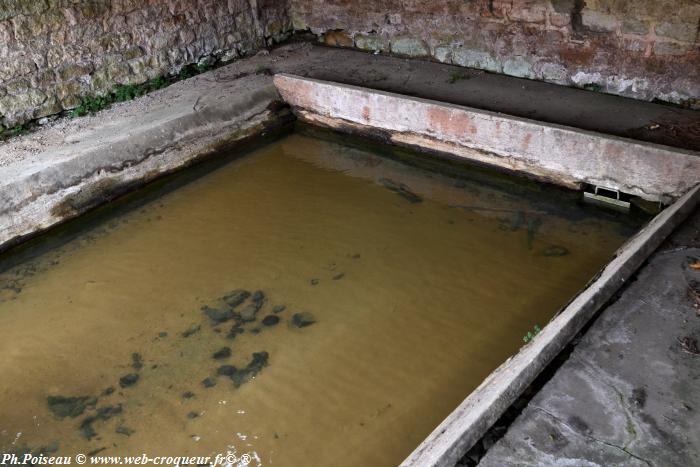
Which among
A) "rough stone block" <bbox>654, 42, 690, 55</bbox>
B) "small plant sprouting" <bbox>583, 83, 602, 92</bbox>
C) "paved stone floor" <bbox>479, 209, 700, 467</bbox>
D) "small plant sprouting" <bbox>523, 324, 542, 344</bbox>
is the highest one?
"rough stone block" <bbox>654, 42, 690, 55</bbox>

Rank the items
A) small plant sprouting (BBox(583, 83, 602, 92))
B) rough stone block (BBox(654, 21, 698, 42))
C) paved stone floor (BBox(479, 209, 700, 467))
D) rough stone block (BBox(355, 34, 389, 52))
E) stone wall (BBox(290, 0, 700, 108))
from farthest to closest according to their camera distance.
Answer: rough stone block (BBox(355, 34, 389, 52)) → small plant sprouting (BBox(583, 83, 602, 92)) → stone wall (BBox(290, 0, 700, 108)) → rough stone block (BBox(654, 21, 698, 42)) → paved stone floor (BBox(479, 209, 700, 467))

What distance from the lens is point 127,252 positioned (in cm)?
439

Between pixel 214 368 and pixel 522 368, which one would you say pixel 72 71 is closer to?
pixel 214 368

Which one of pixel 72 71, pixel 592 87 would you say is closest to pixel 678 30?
pixel 592 87

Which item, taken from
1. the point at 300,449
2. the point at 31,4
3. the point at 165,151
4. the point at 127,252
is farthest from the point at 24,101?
the point at 300,449

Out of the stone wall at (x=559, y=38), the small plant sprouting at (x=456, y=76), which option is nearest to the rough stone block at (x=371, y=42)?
the stone wall at (x=559, y=38)

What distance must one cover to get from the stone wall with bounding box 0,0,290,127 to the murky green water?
1350mm

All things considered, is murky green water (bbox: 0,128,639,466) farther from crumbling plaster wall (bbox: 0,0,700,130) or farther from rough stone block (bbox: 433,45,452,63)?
rough stone block (bbox: 433,45,452,63)

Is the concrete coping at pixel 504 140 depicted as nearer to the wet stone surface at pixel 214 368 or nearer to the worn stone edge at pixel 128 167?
the worn stone edge at pixel 128 167

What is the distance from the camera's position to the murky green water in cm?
Answer: 301

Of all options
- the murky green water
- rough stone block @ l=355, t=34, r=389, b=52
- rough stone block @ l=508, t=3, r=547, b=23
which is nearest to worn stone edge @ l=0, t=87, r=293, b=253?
the murky green water

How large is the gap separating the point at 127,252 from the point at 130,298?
559mm

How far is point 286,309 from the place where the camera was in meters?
3.68

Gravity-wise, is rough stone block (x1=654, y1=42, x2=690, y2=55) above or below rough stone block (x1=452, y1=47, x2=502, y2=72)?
above
